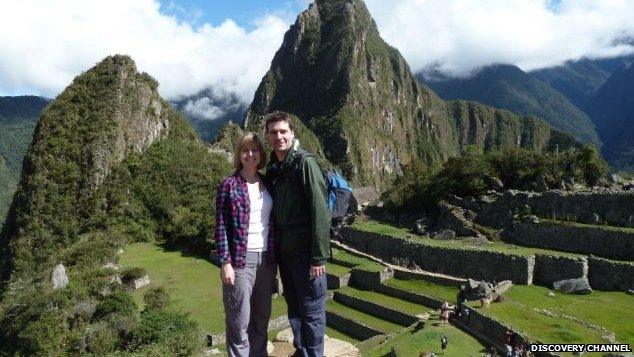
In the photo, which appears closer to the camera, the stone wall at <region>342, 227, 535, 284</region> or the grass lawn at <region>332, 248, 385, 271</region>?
the stone wall at <region>342, 227, 535, 284</region>

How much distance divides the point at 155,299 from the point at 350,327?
429 inches

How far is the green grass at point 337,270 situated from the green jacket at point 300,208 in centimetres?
2648

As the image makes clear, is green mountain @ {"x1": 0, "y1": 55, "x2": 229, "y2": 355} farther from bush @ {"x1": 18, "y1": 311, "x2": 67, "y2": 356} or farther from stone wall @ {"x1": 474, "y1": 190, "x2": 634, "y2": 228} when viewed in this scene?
stone wall @ {"x1": 474, "y1": 190, "x2": 634, "y2": 228}

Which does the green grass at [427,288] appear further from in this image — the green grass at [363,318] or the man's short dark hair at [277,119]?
the man's short dark hair at [277,119]

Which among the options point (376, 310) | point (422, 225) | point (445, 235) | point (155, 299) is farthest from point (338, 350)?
point (422, 225)

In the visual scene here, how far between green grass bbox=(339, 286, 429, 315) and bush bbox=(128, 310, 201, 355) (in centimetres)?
993

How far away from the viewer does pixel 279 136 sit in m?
6.31

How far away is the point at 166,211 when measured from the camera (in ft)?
176

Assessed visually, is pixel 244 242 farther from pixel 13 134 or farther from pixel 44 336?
pixel 13 134

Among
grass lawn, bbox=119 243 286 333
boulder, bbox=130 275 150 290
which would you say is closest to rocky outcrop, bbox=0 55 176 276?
grass lawn, bbox=119 243 286 333

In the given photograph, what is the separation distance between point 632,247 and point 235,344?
78.0 ft

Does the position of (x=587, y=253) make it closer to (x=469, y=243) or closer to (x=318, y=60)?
(x=469, y=243)

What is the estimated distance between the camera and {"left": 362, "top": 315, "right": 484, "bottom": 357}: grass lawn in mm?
17594

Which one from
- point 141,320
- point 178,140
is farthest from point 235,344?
point 178,140
